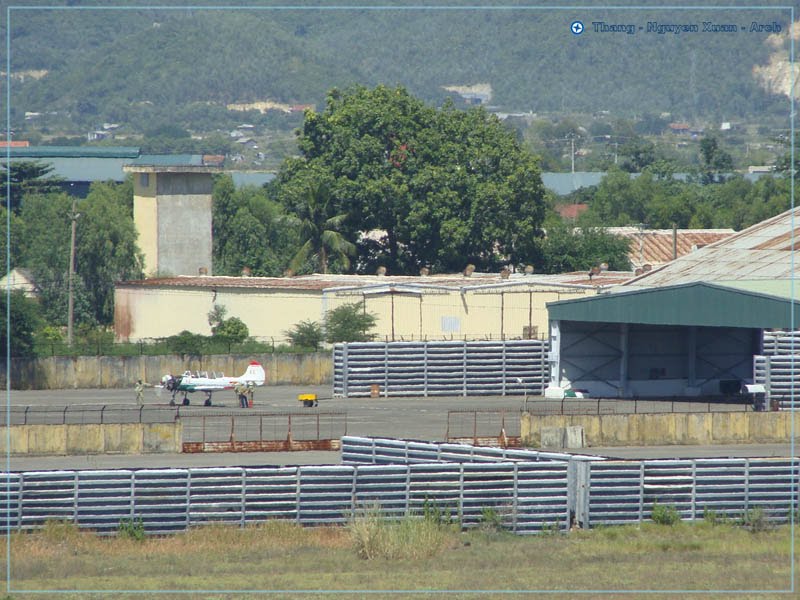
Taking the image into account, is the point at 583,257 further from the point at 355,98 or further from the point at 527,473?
the point at 527,473

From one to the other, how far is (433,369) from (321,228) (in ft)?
131

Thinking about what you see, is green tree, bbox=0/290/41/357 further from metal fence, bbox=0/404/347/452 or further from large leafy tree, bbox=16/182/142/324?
large leafy tree, bbox=16/182/142/324

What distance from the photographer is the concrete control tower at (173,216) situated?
3861 inches

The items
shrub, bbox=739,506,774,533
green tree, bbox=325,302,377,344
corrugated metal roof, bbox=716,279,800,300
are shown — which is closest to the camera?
shrub, bbox=739,506,774,533

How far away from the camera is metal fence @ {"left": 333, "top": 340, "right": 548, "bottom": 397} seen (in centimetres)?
6222

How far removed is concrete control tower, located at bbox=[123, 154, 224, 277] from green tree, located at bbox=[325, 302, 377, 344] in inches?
1162

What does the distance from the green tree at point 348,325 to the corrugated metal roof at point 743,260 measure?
13512mm

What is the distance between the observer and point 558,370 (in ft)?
203

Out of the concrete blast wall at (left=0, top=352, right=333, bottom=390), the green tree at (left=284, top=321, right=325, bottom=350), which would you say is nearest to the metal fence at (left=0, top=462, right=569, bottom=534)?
the concrete blast wall at (left=0, top=352, right=333, bottom=390)

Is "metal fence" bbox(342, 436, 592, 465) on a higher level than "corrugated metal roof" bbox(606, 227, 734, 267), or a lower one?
lower

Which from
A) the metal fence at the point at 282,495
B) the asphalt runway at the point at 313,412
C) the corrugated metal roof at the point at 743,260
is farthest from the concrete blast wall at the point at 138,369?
the metal fence at the point at 282,495

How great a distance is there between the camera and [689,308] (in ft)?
185

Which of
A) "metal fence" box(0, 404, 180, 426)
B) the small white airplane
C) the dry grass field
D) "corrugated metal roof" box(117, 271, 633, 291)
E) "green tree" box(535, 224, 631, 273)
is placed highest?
"green tree" box(535, 224, 631, 273)

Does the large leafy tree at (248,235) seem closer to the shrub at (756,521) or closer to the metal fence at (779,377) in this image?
the metal fence at (779,377)
